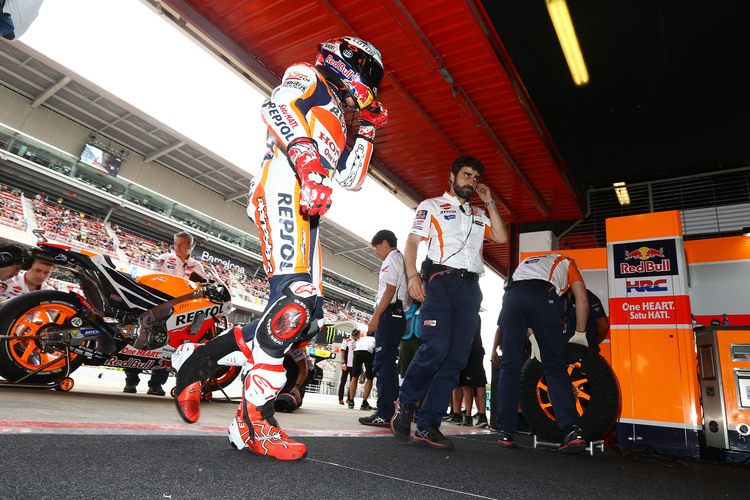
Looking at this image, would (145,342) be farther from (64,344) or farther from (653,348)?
(653,348)

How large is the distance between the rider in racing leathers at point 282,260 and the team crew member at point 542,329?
1834mm

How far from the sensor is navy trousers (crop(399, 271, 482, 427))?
2.47 meters

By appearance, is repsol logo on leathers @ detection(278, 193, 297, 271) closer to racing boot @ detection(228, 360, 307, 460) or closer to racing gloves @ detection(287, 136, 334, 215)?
racing gloves @ detection(287, 136, 334, 215)

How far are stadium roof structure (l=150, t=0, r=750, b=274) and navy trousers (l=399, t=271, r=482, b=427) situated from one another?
3.63 meters

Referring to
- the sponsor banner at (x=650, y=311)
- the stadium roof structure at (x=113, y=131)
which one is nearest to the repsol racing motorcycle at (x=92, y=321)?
the sponsor banner at (x=650, y=311)

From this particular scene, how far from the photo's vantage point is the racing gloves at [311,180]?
1594 mm

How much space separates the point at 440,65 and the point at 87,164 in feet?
65.1

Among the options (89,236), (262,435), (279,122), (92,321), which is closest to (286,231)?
(279,122)

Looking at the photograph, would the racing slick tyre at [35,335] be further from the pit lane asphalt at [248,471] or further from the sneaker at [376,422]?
the sneaker at [376,422]

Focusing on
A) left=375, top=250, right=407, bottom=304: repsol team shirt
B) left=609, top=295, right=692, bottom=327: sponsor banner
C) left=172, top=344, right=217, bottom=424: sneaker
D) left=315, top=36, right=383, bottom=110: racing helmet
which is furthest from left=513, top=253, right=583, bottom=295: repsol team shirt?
left=172, top=344, right=217, bottom=424: sneaker

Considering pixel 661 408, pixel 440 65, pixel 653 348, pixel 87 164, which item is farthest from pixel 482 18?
pixel 87 164

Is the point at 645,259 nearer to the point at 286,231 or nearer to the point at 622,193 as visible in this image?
the point at 286,231

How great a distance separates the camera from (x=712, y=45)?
7363 mm

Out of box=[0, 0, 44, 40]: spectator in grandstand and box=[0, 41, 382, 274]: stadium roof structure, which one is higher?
box=[0, 41, 382, 274]: stadium roof structure
